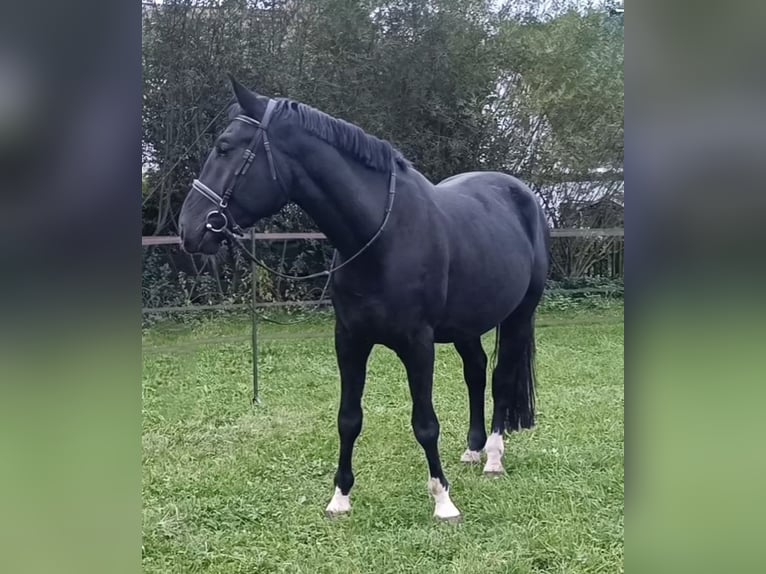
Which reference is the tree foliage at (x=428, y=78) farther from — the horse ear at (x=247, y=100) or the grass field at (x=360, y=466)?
the horse ear at (x=247, y=100)

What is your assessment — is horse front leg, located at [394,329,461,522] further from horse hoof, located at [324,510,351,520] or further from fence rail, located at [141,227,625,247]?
fence rail, located at [141,227,625,247]

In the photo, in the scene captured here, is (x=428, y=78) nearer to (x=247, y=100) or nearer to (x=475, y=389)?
(x=247, y=100)

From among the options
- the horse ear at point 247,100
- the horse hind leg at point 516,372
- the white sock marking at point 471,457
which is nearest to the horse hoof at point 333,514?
the white sock marking at point 471,457

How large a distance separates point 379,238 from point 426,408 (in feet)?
2.35

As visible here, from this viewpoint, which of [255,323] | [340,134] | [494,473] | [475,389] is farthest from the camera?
[255,323]

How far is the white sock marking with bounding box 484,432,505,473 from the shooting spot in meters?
3.04

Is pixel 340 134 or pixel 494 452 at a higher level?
pixel 340 134

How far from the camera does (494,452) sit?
3068 mm

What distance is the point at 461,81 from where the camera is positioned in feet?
11.6

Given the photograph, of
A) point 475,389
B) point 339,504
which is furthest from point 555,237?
point 339,504

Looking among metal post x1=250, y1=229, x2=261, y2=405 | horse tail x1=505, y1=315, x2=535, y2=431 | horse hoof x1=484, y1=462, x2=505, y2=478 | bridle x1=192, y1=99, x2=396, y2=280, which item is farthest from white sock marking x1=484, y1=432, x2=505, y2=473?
bridle x1=192, y1=99, x2=396, y2=280
